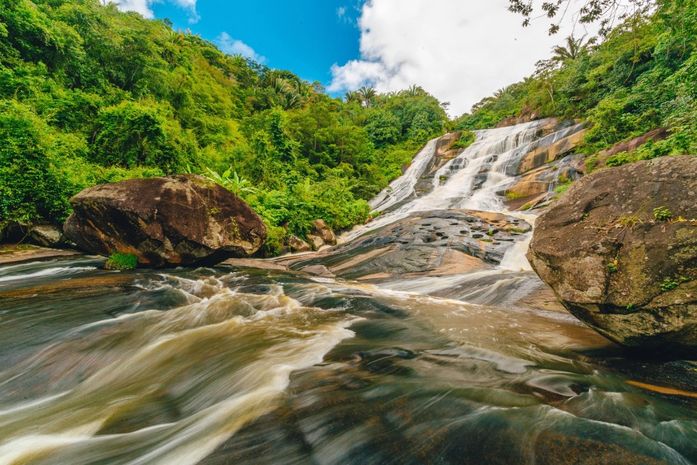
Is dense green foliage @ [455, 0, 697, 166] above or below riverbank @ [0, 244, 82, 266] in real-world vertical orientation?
above

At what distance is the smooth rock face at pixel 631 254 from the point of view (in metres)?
2.47

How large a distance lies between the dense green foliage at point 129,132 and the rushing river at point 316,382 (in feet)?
12.9

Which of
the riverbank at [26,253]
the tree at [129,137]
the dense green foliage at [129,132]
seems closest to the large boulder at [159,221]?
the riverbank at [26,253]

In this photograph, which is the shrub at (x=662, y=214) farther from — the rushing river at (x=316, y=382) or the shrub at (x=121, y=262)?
the shrub at (x=121, y=262)

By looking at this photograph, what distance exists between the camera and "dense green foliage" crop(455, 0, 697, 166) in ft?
23.3

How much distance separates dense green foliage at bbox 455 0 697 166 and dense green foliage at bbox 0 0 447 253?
10936 millimetres

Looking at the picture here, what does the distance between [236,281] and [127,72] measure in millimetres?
17137

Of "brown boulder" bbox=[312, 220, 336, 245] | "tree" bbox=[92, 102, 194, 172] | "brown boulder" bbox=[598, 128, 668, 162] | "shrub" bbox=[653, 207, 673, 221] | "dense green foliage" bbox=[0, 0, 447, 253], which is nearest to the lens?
"shrub" bbox=[653, 207, 673, 221]

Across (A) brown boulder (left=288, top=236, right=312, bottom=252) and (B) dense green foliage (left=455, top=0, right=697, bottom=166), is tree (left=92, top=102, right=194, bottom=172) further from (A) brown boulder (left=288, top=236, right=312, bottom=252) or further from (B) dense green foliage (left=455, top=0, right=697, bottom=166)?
(B) dense green foliage (left=455, top=0, right=697, bottom=166)

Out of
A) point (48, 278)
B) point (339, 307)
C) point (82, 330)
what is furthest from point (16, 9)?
point (339, 307)

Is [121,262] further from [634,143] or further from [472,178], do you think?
[472,178]

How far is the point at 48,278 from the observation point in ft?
19.5

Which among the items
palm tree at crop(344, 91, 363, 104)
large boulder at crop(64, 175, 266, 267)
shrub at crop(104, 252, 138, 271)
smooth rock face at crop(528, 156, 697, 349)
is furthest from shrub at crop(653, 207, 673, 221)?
palm tree at crop(344, 91, 363, 104)

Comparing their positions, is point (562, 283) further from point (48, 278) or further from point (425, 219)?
point (425, 219)
